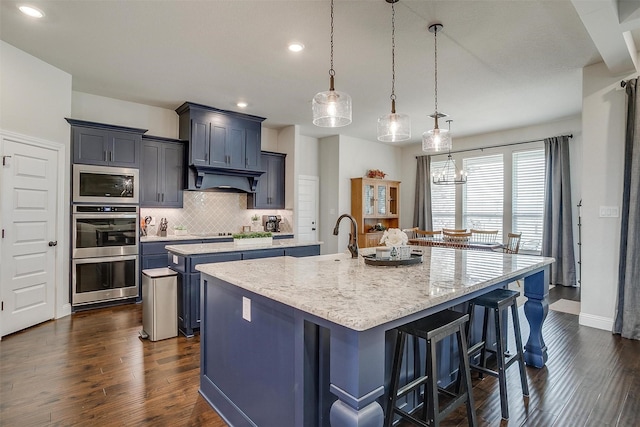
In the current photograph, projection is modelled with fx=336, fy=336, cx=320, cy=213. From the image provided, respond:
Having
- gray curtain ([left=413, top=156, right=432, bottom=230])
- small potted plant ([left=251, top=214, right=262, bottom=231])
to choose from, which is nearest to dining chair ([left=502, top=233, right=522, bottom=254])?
gray curtain ([left=413, top=156, right=432, bottom=230])

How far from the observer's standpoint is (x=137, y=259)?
462 cm

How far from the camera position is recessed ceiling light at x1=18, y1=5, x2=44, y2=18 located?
276 centimetres

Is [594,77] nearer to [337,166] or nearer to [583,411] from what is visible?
[583,411]

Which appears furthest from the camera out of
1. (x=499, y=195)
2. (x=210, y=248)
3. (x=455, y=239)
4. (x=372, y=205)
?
(x=372, y=205)

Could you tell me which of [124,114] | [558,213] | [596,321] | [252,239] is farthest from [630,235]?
[124,114]

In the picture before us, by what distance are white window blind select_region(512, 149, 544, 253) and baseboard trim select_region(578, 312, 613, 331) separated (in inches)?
107

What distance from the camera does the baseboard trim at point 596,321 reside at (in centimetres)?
362

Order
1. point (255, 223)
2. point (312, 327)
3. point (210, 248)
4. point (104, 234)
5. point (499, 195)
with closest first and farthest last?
1. point (312, 327)
2. point (210, 248)
3. point (104, 234)
4. point (255, 223)
5. point (499, 195)

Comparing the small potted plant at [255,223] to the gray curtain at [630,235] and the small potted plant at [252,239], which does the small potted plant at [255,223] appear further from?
the gray curtain at [630,235]

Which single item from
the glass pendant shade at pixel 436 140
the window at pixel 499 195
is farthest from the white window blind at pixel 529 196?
the glass pendant shade at pixel 436 140

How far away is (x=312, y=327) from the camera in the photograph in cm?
152

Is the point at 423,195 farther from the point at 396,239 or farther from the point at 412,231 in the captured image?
the point at 396,239

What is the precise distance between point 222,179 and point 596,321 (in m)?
5.38

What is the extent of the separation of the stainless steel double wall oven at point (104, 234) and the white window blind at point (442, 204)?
608 cm
